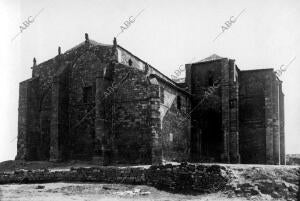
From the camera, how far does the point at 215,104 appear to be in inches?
1277

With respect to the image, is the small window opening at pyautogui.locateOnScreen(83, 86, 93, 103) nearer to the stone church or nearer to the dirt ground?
the stone church

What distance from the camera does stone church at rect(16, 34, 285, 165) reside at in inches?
991

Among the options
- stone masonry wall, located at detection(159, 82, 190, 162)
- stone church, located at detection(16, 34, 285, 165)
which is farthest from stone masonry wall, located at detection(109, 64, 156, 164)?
stone masonry wall, located at detection(159, 82, 190, 162)

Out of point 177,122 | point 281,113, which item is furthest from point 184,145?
point 281,113

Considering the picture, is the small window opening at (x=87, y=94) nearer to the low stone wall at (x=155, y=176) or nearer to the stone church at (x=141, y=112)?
the stone church at (x=141, y=112)

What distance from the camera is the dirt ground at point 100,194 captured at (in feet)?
46.0

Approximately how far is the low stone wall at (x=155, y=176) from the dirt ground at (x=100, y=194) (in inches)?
26.4

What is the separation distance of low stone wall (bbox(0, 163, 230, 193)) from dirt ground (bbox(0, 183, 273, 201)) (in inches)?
26.4

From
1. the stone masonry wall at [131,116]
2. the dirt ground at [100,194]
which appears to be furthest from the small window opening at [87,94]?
the dirt ground at [100,194]

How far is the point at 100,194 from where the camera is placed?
1538cm

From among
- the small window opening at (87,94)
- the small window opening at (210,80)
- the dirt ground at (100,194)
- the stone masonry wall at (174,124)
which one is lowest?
the dirt ground at (100,194)

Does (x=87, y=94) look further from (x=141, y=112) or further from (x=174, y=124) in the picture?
(x=174, y=124)

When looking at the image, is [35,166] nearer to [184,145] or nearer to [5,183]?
[5,183]

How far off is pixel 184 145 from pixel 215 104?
516cm
